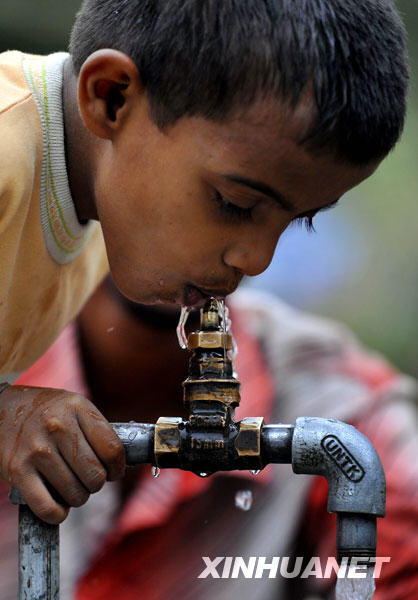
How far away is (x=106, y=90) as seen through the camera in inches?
33.0

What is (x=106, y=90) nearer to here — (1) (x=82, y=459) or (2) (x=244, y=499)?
(1) (x=82, y=459)

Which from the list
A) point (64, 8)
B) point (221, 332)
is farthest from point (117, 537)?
point (64, 8)

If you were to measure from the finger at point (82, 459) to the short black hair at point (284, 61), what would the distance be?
30cm

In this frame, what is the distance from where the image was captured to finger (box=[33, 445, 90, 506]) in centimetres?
79

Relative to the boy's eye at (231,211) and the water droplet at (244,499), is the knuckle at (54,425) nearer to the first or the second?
the boy's eye at (231,211)

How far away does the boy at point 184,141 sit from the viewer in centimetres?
75

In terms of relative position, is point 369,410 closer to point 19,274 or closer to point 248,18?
point 19,274

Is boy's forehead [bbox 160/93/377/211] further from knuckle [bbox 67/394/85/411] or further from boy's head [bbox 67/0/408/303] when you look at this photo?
knuckle [bbox 67/394/85/411]

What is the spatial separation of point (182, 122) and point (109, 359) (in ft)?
2.49

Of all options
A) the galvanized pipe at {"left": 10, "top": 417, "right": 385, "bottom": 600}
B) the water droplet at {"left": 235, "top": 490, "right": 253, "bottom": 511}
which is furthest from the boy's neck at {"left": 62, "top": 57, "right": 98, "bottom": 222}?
the water droplet at {"left": 235, "top": 490, "right": 253, "bottom": 511}

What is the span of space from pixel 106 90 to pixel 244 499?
2.66 ft

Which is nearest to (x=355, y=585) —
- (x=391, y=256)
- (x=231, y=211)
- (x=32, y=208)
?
(x=231, y=211)

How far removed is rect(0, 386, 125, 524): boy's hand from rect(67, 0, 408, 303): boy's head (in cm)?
15

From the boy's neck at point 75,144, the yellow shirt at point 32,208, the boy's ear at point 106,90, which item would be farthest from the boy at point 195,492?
the boy's ear at point 106,90
